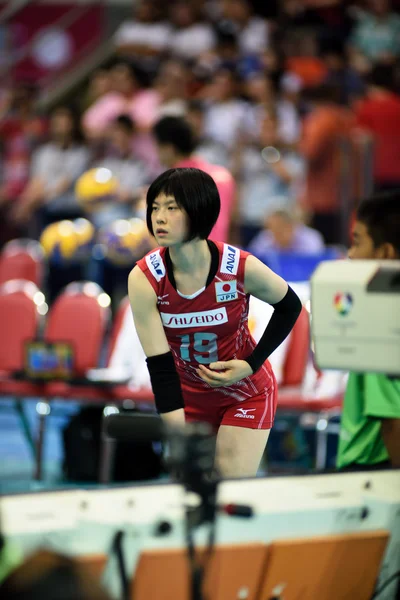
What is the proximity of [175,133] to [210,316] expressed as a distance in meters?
2.02

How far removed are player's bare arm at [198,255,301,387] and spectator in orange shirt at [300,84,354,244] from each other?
530 centimetres

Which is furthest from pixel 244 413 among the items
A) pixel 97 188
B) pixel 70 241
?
pixel 70 241

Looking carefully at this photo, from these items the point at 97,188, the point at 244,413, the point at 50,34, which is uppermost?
the point at 50,34

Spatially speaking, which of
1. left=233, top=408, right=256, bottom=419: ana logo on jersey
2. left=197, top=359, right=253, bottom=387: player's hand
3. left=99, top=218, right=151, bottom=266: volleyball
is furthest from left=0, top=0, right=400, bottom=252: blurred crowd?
left=197, top=359, right=253, bottom=387: player's hand

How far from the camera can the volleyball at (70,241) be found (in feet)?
28.6

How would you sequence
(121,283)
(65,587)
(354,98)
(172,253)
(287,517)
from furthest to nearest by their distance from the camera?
1. (354,98)
2. (121,283)
3. (172,253)
4. (287,517)
5. (65,587)

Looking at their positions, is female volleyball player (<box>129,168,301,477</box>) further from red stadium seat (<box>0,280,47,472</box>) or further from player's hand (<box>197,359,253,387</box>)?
red stadium seat (<box>0,280,47,472</box>)

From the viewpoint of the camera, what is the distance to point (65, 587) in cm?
212

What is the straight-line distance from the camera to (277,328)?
344 cm

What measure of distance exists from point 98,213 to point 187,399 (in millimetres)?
5485

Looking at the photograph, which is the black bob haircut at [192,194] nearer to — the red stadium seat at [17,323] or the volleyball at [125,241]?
the red stadium seat at [17,323]

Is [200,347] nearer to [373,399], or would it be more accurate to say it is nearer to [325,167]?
[373,399]

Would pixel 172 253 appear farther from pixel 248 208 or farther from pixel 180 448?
pixel 248 208

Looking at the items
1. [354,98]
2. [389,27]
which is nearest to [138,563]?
[354,98]
